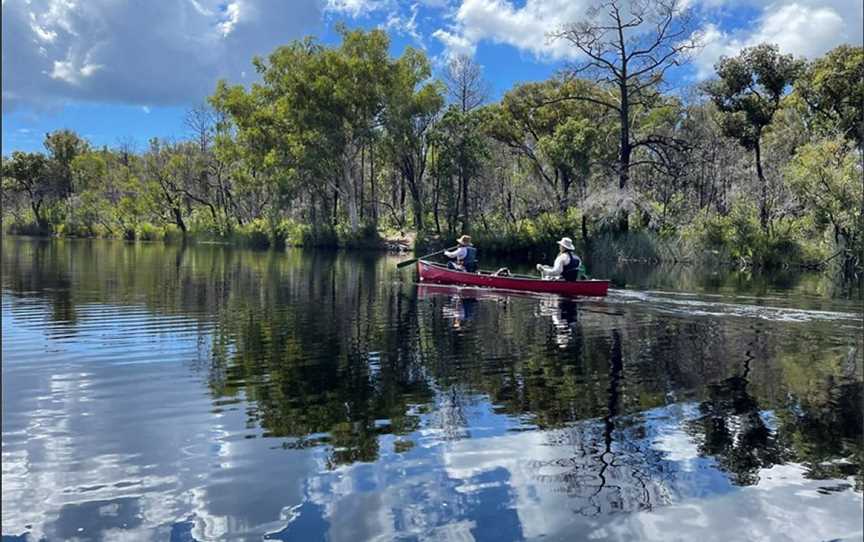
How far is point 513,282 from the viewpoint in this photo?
23656 millimetres

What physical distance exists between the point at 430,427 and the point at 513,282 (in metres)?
15.1

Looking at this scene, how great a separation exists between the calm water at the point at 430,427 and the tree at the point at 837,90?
24728 mm

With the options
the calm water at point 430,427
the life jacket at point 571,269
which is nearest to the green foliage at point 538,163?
the life jacket at point 571,269

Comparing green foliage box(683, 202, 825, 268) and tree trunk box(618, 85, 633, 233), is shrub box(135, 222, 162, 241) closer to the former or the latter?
tree trunk box(618, 85, 633, 233)

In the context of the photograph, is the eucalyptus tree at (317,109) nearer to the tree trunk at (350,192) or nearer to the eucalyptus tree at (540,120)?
the tree trunk at (350,192)

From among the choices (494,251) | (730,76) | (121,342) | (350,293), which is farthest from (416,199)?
(121,342)

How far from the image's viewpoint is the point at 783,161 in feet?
140

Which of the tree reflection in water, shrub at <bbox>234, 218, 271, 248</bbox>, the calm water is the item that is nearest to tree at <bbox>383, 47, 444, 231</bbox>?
shrub at <bbox>234, 218, 271, 248</bbox>

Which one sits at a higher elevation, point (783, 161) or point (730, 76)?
point (730, 76)

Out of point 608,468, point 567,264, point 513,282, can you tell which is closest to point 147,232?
point 513,282

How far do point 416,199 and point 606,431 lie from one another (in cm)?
4757

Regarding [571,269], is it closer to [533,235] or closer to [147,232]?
[533,235]

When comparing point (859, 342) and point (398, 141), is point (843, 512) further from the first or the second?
point (398, 141)

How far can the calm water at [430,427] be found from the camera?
6.46 m
